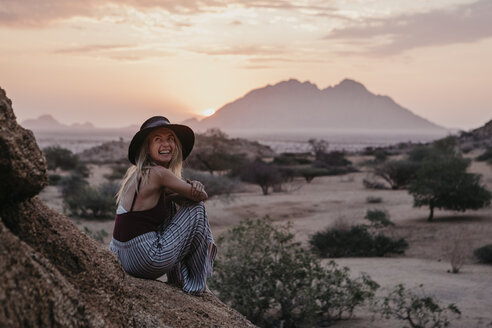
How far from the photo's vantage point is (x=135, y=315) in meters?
2.96

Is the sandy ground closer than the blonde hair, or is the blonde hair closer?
the blonde hair

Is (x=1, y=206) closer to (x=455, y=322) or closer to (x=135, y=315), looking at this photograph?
(x=135, y=315)

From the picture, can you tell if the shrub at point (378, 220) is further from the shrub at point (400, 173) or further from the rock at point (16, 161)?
the rock at point (16, 161)

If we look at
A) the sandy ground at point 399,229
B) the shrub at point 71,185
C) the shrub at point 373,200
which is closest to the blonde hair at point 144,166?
the sandy ground at point 399,229

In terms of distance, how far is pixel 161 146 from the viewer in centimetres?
393

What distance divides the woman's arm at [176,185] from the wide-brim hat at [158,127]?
30 cm

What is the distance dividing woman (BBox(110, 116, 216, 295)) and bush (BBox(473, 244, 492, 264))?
9079mm

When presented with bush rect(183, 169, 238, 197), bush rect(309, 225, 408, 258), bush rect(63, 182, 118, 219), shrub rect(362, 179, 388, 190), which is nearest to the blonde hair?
bush rect(309, 225, 408, 258)

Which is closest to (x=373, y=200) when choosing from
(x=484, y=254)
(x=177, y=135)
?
(x=484, y=254)

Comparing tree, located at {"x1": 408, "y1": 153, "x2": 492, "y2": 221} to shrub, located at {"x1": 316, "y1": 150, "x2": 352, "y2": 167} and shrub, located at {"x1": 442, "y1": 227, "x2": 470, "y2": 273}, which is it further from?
shrub, located at {"x1": 316, "y1": 150, "x2": 352, "y2": 167}

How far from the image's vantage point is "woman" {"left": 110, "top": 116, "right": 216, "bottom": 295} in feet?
12.1

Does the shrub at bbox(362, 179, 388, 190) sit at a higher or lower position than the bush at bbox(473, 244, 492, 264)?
higher

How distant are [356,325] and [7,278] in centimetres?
658

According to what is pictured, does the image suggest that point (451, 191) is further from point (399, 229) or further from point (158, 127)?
point (158, 127)
